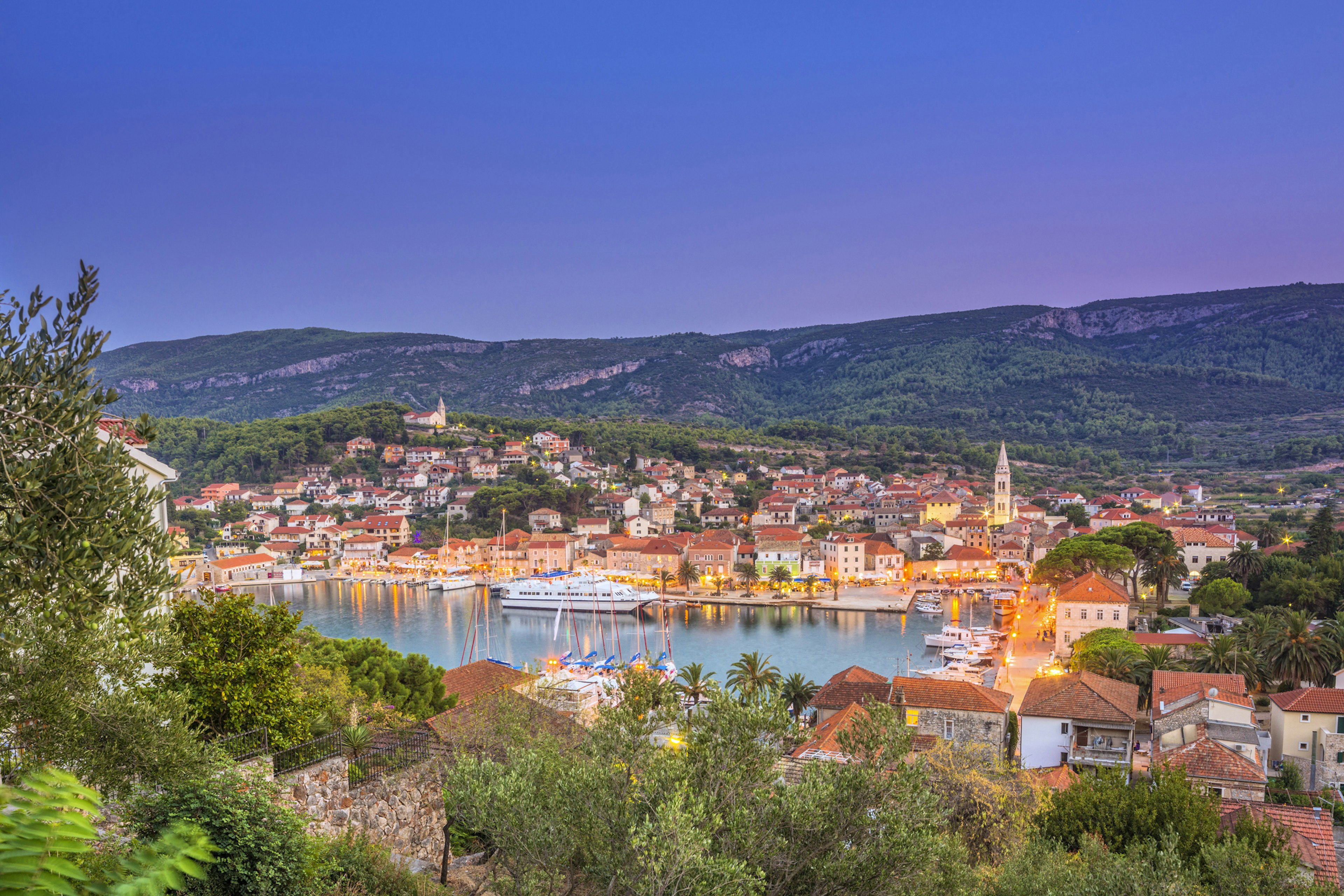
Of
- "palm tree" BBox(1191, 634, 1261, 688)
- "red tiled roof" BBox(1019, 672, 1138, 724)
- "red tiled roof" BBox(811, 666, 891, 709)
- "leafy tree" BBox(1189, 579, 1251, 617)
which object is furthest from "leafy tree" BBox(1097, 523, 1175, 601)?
"red tiled roof" BBox(811, 666, 891, 709)

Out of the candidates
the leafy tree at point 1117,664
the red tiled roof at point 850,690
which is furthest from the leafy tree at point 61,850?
the leafy tree at point 1117,664

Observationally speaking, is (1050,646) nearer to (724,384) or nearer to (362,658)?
(362,658)

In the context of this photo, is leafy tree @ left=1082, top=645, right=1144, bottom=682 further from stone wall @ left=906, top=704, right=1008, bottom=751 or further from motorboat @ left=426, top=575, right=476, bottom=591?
motorboat @ left=426, top=575, right=476, bottom=591

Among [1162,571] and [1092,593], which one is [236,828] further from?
[1162,571]

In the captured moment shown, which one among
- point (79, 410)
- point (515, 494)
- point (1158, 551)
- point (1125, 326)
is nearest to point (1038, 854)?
point (79, 410)

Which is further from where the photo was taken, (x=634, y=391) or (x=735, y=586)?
(x=634, y=391)

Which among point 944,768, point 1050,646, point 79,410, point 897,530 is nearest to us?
point 79,410

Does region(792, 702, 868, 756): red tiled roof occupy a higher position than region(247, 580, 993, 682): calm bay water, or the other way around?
region(792, 702, 868, 756): red tiled roof
